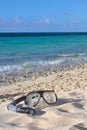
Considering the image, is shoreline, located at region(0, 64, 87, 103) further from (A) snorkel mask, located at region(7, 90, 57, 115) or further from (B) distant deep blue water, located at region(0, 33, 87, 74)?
(B) distant deep blue water, located at region(0, 33, 87, 74)

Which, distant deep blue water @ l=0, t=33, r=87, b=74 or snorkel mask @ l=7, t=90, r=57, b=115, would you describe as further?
distant deep blue water @ l=0, t=33, r=87, b=74

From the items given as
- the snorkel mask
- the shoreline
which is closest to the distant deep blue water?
the shoreline

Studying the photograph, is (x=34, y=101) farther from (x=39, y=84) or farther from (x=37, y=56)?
(x=37, y=56)

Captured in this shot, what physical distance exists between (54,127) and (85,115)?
649mm

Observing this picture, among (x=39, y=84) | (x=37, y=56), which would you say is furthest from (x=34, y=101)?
(x=37, y=56)

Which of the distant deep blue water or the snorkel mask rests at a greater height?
the snorkel mask

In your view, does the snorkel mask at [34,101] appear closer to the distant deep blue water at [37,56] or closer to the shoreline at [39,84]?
the shoreline at [39,84]

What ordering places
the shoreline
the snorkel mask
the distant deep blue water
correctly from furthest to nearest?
the distant deep blue water
the shoreline
the snorkel mask

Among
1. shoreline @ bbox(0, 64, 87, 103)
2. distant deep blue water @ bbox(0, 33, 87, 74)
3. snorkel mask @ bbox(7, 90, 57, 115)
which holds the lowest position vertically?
distant deep blue water @ bbox(0, 33, 87, 74)

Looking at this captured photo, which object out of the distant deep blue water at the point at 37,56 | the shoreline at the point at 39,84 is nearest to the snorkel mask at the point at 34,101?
the shoreline at the point at 39,84

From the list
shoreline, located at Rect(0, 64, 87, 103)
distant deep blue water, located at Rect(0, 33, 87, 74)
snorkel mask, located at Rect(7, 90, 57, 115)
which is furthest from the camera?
distant deep blue water, located at Rect(0, 33, 87, 74)

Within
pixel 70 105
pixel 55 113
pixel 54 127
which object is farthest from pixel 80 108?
pixel 54 127

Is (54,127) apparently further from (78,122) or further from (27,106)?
(27,106)

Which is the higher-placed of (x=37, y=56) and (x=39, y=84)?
(x=39, y=84)
